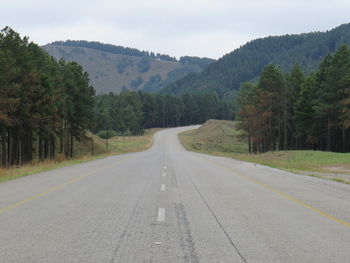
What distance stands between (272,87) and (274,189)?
179 feet

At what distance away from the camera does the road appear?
5887 millimetres

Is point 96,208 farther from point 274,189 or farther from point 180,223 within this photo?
point 274,189

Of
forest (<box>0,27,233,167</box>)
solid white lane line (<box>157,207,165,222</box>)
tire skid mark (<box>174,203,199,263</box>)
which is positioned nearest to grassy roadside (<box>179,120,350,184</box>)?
forest (<box>0,27,233,167</box>)

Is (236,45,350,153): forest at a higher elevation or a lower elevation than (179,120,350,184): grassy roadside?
higher

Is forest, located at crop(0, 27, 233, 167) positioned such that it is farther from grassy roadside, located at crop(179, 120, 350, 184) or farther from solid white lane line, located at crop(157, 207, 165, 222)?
solid white lane line, located at crop(157, 207, 165, 222)

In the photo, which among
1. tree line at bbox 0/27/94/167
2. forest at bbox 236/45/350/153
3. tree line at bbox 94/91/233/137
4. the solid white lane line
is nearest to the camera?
the solid white lane line

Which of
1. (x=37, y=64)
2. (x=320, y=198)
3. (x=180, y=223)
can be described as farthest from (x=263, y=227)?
(x=37, y=64)

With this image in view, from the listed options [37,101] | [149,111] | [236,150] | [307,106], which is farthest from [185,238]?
[149,111]

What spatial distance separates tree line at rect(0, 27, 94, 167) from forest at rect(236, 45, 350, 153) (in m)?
31.0

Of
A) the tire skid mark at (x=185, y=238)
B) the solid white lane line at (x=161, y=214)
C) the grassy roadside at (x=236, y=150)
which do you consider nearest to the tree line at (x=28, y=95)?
the grassy roadside at (x=236, y=150)

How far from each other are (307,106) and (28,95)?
41.1m

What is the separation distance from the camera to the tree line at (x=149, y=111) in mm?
133000

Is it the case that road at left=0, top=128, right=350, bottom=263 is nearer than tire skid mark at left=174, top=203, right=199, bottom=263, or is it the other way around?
tire skid mark at left=174, top=203, right=199, bottom=263

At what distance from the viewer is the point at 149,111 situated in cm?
16050
